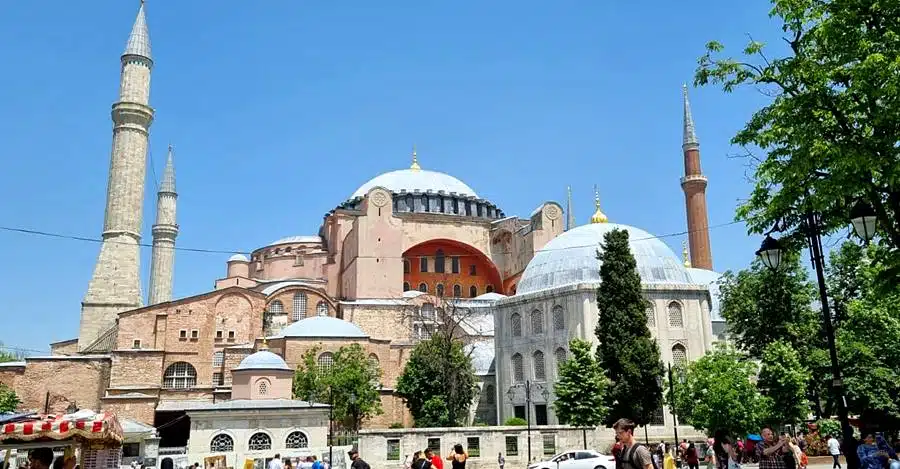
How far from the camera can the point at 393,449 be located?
24203mm

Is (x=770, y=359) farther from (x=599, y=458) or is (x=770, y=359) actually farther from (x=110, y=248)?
(x=110, y=248)

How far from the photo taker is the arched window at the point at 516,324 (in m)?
32.9

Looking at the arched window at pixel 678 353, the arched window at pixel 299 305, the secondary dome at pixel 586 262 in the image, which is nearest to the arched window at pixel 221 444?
the secondary dome at pixel 586 262

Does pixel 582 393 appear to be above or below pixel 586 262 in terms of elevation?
below

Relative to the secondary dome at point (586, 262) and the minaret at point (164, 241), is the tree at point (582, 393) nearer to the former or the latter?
the secondary dome at point (586, 262)

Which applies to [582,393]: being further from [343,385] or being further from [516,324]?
[343,385]

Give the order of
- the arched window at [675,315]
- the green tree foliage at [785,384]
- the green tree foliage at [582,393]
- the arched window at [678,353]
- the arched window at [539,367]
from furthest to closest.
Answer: the arched window at [539,367] → the arched window at [675,315] → the arched window at [678,353] → the green tree foliage at [582,393] → the green tree foliage at [785,384]

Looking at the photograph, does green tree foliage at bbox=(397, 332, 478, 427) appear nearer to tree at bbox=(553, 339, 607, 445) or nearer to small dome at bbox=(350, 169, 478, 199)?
tree at bbox=(553, 339, 607, 445)

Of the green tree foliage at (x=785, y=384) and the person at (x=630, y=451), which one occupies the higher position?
the green tree foliage at (x=785, y=384)

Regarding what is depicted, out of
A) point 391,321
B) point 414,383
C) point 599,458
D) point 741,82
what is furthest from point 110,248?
point 741,82

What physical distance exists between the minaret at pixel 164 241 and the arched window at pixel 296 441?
26.8m

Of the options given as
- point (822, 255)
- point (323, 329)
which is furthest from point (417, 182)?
point (822, 255)

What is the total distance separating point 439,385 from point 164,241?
28853 millimetres

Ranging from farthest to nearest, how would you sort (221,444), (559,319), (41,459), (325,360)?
(325,360) < (559,319) < (221,444) < (41,459)
